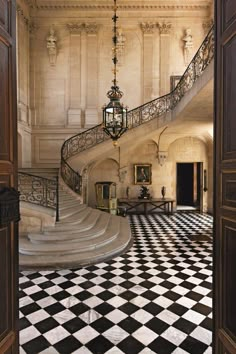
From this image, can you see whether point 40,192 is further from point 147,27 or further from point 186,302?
point 147,27

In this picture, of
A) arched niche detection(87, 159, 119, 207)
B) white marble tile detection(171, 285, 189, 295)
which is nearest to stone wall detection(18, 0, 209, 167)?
arched niche detection(87, 159, 119, 207)

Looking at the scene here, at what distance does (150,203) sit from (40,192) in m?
5.96

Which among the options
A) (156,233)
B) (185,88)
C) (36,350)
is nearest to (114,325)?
(36,350)

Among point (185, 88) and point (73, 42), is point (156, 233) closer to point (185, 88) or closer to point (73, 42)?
point (185, 88)

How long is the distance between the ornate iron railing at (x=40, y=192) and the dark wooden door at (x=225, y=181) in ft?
14.9

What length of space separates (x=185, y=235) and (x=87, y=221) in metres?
2.94

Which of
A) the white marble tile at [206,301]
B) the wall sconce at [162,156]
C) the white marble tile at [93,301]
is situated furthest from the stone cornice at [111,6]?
the white marble tile at [206,301]

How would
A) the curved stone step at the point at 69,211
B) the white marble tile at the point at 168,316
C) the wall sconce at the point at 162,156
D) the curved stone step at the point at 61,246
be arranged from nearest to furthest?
the white marble tile at the point at 168,316, the curved stone step at the point at 61,246, the curved stone step at the point at 69,211, the wall sconce at the point at 162,156

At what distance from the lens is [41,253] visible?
4820 mm

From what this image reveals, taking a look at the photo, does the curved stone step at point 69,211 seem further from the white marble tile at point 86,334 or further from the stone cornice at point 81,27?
the stone cornice at point 81,27

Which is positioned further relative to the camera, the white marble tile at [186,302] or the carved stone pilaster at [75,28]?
the carved stone pilaster at [75,28]

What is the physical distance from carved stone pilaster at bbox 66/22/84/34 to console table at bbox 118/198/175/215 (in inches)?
323

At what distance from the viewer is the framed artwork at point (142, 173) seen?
1143 centimetres

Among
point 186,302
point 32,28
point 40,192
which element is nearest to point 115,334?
point 186,302
